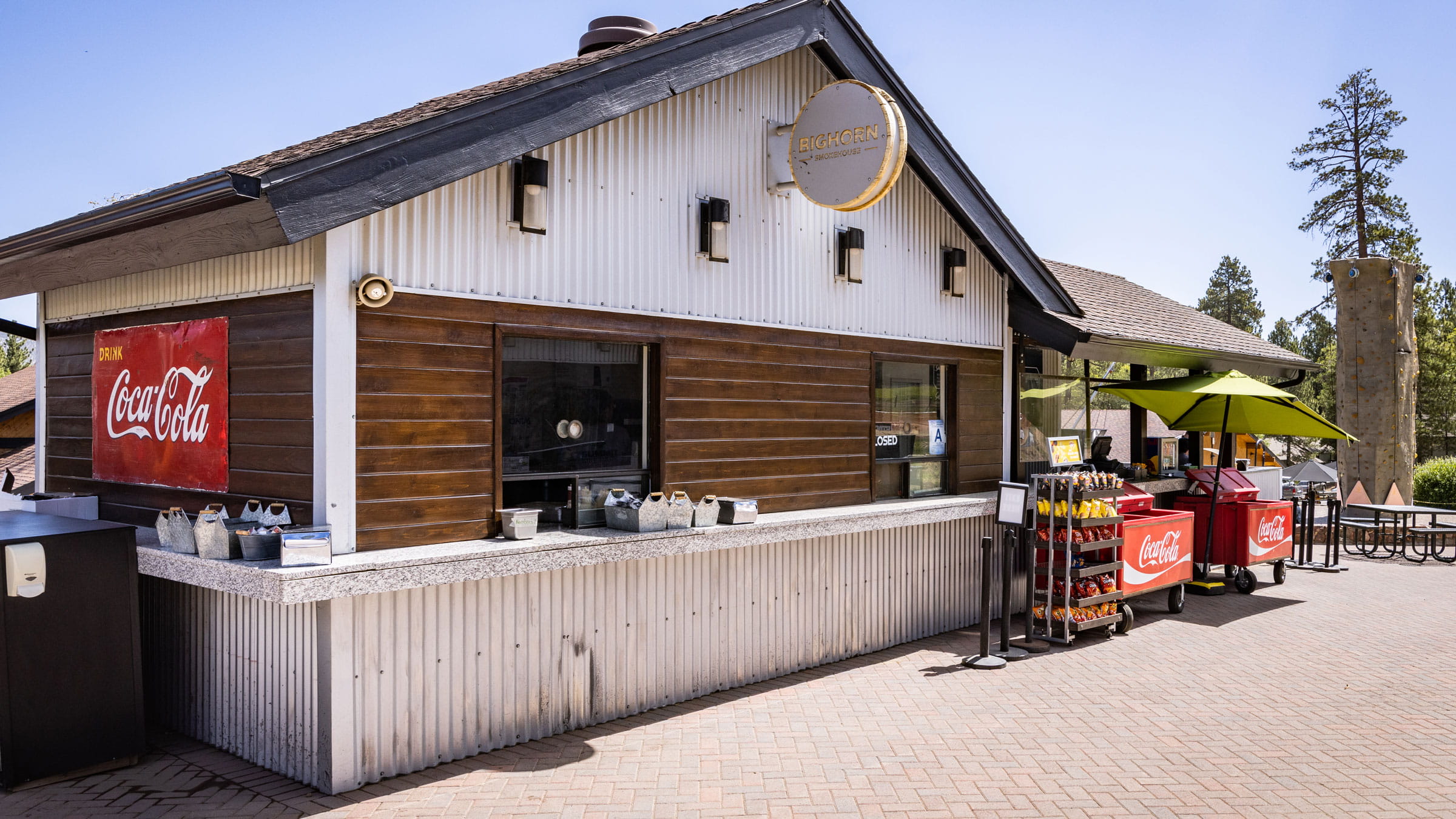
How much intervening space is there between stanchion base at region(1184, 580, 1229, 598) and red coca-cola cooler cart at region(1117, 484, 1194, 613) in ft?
3.95

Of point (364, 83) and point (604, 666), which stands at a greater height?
point (364, 83)

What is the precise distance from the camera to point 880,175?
6609mm

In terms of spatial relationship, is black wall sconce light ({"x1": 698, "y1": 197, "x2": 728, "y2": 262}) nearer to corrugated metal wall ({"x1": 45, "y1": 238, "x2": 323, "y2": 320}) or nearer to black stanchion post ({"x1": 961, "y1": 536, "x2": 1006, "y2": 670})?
corrugated metal wall ({"x1": 45, "y1": 238, "x2": 323, "y2": 320})

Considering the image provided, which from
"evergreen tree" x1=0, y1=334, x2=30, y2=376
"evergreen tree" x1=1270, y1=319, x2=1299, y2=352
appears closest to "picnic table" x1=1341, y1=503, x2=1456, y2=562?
"evergreen tree" x1=1270, y1=319, x2=1299, y2=352

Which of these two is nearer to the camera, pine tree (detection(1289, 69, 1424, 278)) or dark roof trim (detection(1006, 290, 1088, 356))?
dark roof trim (detection(1006, 290, 1088, 356))

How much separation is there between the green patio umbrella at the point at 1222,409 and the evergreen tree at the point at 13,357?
42402 millimetres

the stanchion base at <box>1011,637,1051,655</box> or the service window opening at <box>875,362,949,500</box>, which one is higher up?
the service window opening at <box>875,362,949,500</box>

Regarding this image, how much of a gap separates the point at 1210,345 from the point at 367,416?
454 inches

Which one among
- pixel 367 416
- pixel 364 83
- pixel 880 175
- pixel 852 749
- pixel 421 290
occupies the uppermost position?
pixel 364 83

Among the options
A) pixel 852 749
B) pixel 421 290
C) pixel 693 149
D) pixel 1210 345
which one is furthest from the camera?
pixel 1210 345

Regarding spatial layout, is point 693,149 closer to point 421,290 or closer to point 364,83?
point 421,290

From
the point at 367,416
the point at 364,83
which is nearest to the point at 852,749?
the point at 367,416

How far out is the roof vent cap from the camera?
773cm

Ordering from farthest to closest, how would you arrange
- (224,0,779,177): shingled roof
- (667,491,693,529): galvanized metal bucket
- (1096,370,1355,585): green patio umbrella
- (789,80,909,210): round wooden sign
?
(1096,370,1355,585): green patio umbrella → (789,80,909,210): round wooden sign → (667,491,693,529): galvanized metal bucket → (224,0,779,177): shingled roof
